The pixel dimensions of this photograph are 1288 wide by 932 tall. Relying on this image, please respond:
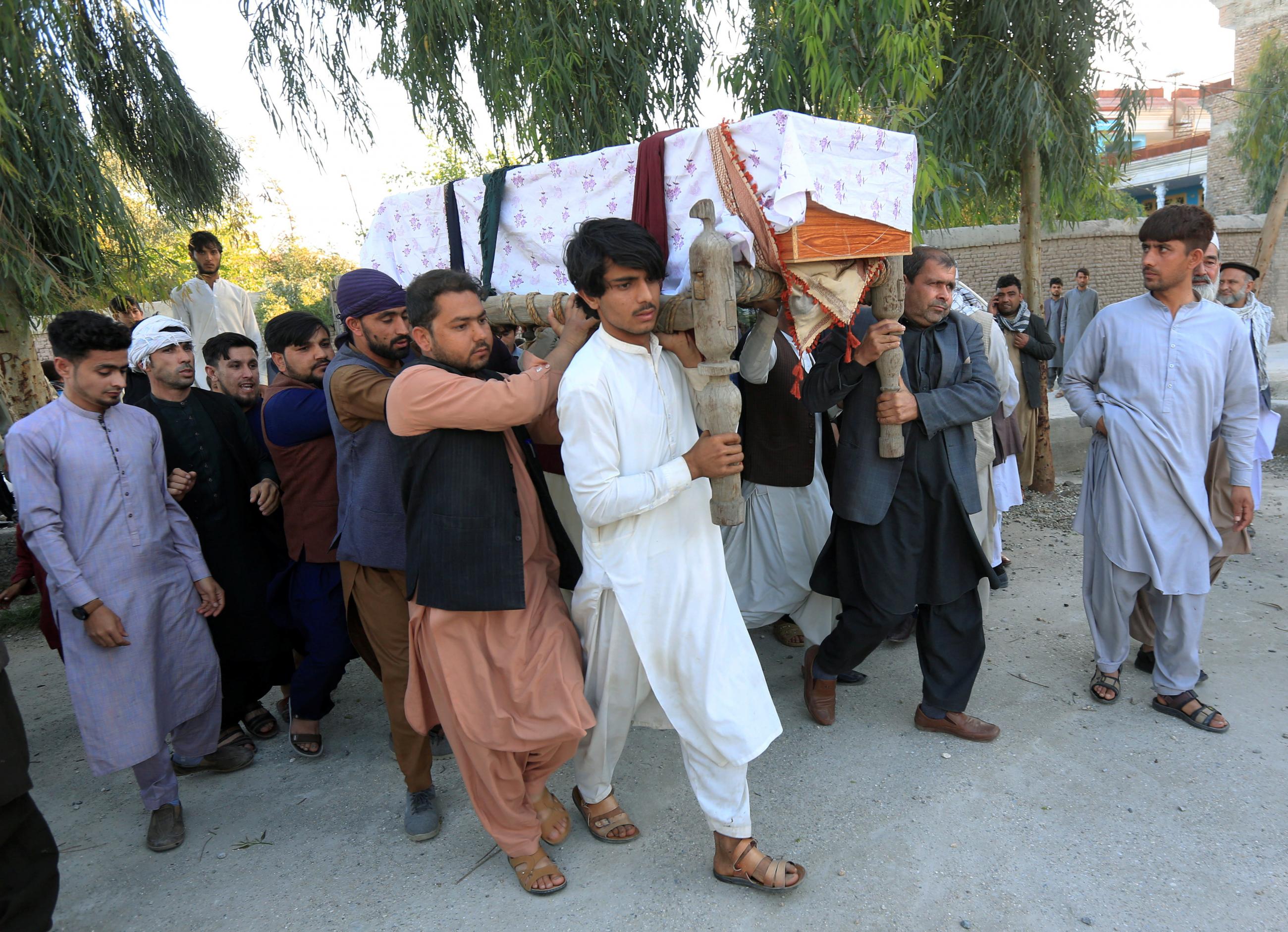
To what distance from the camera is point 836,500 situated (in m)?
2.98

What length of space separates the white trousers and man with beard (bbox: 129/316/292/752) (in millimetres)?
1593

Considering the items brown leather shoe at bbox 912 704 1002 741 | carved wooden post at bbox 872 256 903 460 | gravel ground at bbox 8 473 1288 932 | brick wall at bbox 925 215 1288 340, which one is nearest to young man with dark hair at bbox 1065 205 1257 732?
gravel ground at bbox 8 473 1288 932

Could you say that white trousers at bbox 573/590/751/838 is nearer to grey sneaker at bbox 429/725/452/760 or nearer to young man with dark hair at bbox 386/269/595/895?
young man with dark hair at bbox 386/269/595/895

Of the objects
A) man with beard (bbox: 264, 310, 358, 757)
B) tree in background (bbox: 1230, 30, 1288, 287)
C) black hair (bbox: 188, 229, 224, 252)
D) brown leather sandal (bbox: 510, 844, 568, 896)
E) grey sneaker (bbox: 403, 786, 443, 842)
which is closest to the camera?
brown leather sandal (bbox: 510, 844, 568, 896)

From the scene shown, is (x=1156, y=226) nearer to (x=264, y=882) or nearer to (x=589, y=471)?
(x=589, y=471)

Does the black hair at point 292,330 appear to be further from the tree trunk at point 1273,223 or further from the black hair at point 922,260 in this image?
the tree trunk at point 1273,223

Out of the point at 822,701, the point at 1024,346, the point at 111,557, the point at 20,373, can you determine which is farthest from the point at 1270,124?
the point at 20,373

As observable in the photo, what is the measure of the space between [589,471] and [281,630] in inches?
78.1

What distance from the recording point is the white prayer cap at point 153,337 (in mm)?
3180

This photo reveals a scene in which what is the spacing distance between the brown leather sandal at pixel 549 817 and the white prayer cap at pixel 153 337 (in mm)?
2240

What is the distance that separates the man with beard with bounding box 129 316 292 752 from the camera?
125 inches

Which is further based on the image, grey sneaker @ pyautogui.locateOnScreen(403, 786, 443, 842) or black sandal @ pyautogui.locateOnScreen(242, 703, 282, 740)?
black sandal @ pyautogui.locateOnScreen(242, 703, 282, 740)

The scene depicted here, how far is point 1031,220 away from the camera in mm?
6246

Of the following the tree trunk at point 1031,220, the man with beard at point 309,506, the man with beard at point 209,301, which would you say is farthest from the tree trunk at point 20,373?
the tree trunk at point 1031,220
